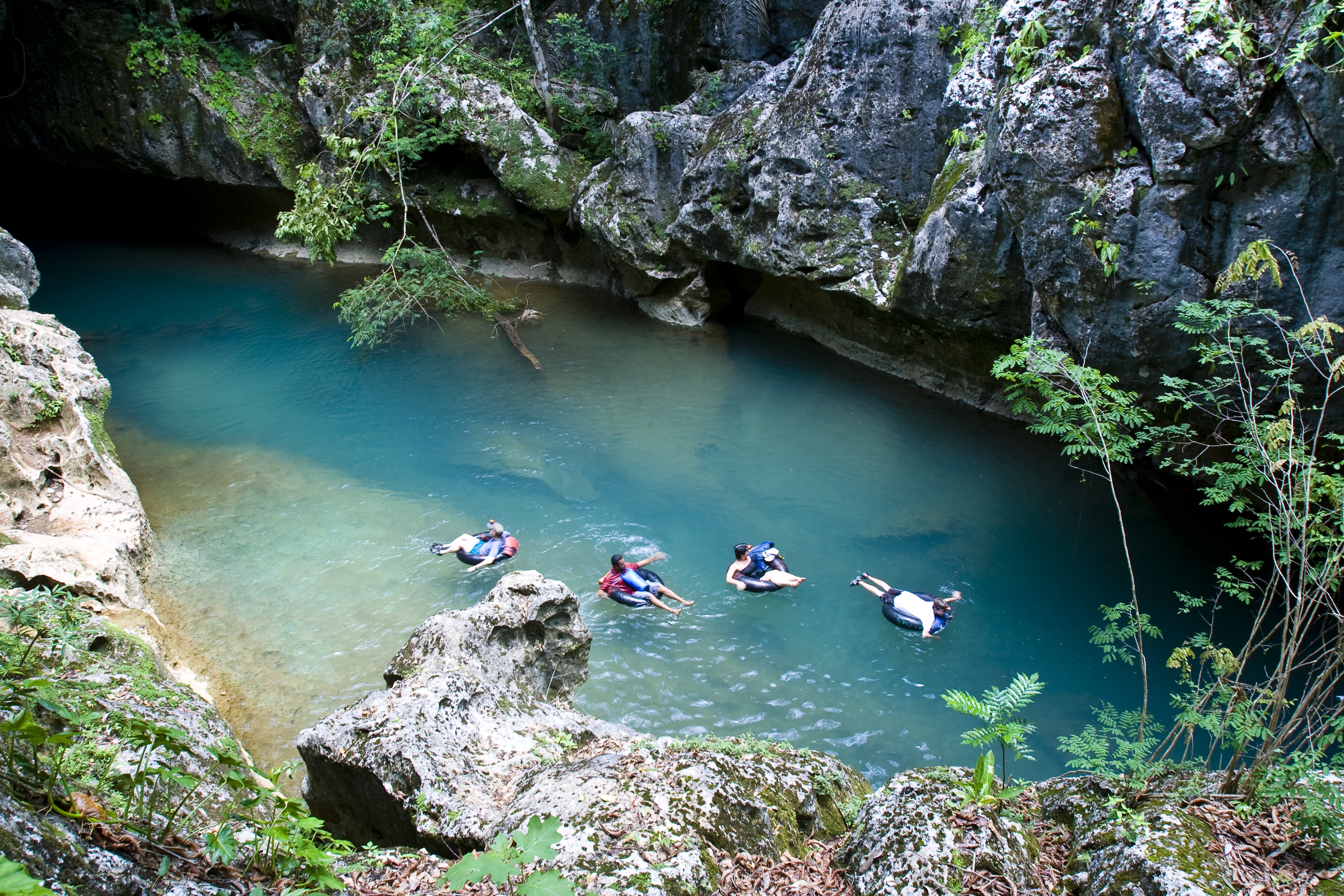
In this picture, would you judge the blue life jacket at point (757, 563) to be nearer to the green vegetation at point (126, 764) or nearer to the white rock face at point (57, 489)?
the green vegetation at point (126, 764)

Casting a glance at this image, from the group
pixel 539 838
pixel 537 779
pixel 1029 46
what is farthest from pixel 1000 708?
pixel 1029 46

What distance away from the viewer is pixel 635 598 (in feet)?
26.7

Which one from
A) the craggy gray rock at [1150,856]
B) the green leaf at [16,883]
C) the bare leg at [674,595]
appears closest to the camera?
the green leaf at [16,883]

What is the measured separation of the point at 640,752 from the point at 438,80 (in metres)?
15.0

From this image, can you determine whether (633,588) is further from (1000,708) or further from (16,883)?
(16,883)

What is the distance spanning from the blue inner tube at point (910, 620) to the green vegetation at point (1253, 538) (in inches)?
60.9

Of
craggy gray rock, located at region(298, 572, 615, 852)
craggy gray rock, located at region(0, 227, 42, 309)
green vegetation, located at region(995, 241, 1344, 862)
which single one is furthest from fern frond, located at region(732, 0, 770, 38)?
craggy gray rock, located at region(298, 572, 615, 852)

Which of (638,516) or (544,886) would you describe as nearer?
(544,886)

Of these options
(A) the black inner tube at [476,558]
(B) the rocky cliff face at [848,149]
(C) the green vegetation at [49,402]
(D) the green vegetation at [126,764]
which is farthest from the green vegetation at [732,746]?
(C) the green vegetation at [49,402]

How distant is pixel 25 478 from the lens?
6.82 metres

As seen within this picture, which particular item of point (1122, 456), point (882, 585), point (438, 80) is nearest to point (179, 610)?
point (882, 585)

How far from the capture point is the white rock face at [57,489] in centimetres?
612

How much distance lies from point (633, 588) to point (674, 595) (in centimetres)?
49

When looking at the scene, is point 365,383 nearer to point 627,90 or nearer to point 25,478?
point 25,478
